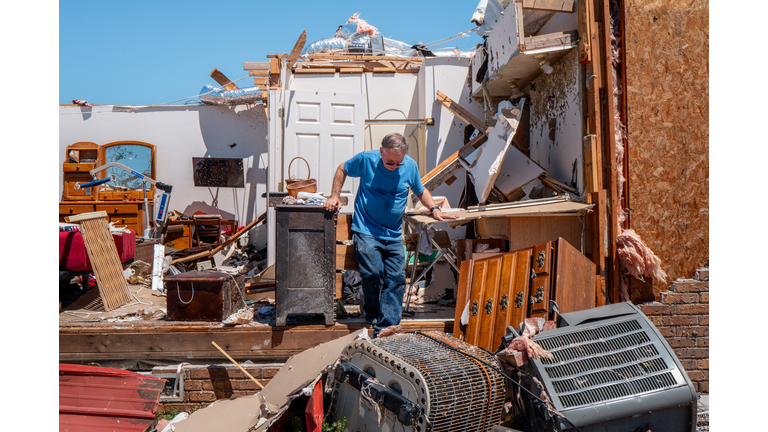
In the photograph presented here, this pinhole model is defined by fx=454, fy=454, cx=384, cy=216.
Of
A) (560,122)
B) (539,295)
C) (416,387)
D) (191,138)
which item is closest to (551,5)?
(560,122)

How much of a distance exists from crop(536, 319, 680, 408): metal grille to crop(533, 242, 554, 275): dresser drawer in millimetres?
859

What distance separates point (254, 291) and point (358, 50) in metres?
5.94

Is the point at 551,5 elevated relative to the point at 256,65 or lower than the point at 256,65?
lower

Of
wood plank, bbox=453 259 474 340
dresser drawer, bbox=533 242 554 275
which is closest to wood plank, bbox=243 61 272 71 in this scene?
wood plank, bbox=453 259 474 340

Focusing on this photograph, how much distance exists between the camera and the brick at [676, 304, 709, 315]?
3.95m

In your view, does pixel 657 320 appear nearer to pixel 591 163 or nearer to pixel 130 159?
pixel 591 163

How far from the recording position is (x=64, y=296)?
549 cm

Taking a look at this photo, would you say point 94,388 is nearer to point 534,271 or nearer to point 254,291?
point 254,291

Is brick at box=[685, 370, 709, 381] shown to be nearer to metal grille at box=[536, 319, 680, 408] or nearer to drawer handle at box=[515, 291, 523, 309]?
drawer handle at box=[515, 291, 523, 309]

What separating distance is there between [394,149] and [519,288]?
1.48m

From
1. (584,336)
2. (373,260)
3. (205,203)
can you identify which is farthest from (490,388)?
(205,203)

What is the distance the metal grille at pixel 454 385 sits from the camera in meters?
2.27

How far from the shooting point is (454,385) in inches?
92.5

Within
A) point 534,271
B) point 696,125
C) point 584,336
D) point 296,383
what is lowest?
point 296,383
